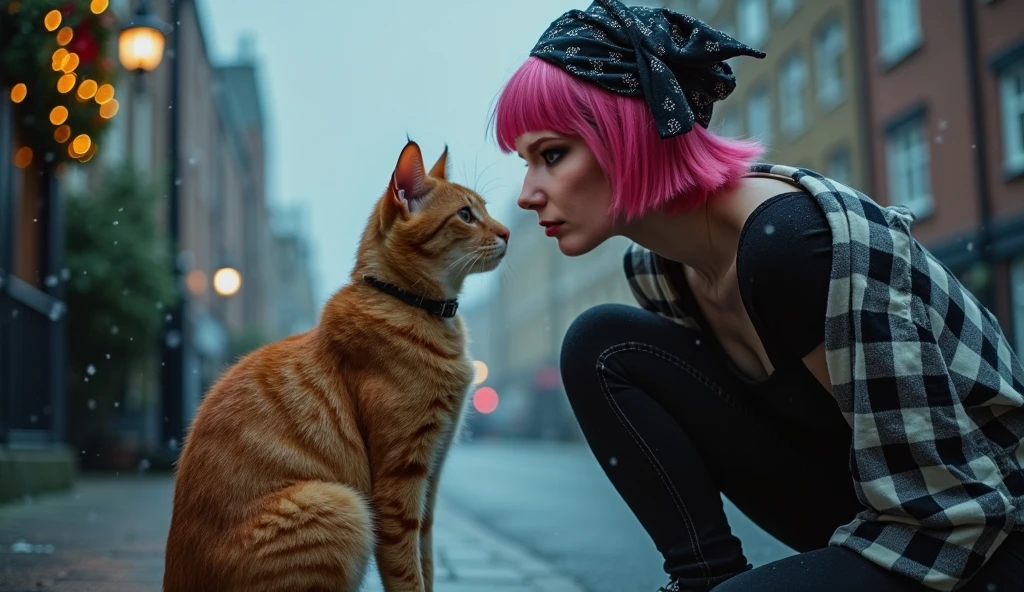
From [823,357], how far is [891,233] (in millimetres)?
277

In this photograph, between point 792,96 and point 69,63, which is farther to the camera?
point 792,96

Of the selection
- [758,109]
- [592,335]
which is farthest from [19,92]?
[758,109]

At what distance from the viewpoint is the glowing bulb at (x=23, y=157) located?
7.18 meters

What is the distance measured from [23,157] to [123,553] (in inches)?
178

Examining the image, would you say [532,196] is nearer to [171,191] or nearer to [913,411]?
[913,411]

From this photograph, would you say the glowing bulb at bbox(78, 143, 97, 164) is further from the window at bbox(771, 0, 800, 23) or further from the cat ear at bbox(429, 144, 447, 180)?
the window at bbox(771, 0, 800, 23)

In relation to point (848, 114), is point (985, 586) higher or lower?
lower

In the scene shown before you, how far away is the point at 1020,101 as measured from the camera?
490 inches

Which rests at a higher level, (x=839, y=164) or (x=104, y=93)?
(x=839, y=164)

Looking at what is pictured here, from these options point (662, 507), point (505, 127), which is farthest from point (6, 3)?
point (662, 507)

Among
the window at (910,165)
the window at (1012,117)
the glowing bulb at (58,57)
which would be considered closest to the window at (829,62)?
the window at (910,165)

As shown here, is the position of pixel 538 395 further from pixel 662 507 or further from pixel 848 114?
pixel 662 507

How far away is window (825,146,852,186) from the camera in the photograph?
17.2 meters

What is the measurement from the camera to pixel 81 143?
7.38 meters
